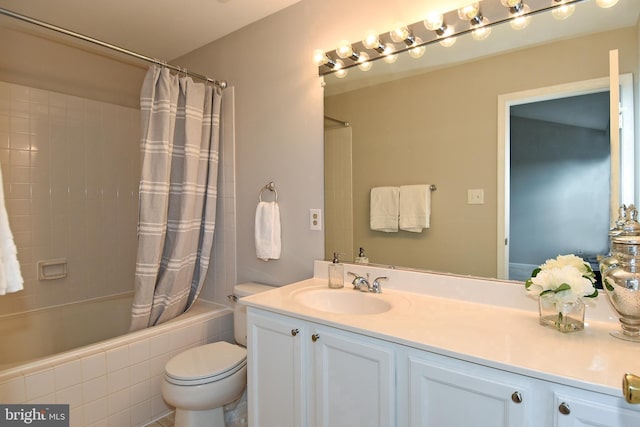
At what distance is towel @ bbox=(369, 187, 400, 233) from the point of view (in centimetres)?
171

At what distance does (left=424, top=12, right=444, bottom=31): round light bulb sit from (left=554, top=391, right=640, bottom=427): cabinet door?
141 cm

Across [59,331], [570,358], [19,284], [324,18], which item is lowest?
[59,331]

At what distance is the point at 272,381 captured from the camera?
4.61 ft

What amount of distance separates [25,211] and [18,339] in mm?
802

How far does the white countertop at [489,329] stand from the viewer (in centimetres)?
87

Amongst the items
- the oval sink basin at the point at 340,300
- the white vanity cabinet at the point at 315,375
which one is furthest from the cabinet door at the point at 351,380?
the oval sink basin at the point at 340,300

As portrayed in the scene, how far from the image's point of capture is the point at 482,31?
4.71ft

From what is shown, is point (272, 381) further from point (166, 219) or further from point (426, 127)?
point (426, 127)

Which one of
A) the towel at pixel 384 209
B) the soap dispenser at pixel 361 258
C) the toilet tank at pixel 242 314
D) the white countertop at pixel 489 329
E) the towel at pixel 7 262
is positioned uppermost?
the towel at pixel 384 209

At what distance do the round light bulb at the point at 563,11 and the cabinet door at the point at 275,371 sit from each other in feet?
4.91

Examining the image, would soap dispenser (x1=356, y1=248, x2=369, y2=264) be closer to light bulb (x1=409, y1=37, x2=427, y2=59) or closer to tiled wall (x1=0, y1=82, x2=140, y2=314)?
light bulb (x1=409, y1=37, x2=427, y2=59)

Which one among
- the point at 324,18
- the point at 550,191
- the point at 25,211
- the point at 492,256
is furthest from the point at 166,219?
the point at 550,191

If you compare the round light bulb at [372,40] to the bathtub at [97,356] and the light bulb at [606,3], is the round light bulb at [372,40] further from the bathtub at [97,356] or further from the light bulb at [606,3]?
the bathtub at [97,356]

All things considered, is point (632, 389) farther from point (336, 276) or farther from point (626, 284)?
point (336, 276)
